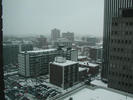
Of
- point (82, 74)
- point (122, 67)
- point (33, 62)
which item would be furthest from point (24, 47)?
point (122, 67)

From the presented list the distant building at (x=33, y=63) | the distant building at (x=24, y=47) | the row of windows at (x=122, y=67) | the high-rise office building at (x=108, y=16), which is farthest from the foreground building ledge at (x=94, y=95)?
the distant building at (x=24, y=47)

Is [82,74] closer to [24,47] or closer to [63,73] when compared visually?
[63,73]

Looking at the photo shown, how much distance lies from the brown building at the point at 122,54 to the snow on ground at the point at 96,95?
8.38 m

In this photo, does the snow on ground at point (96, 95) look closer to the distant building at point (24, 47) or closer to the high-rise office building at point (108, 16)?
the high-rise office building at point (108, 16)

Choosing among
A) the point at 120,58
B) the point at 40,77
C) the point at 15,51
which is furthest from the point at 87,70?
the point at 15,51

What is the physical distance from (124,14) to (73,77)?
155 ft

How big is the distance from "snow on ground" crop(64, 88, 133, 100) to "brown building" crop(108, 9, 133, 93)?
838 centimetres

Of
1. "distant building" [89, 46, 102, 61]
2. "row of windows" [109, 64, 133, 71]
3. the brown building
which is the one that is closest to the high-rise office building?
the brown building

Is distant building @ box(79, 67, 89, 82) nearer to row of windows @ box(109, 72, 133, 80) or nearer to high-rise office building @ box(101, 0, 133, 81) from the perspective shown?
high-rise office building @ box(101, 0, 133, 81)

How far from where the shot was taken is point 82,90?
3828cm

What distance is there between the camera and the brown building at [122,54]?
4231 centimetres

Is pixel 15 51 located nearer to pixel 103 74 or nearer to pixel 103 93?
pixel 103 74

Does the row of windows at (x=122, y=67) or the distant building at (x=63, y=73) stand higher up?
the row of windows at (x=122, y=67)

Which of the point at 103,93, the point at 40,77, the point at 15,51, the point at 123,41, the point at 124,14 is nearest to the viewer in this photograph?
the point at 103,93
